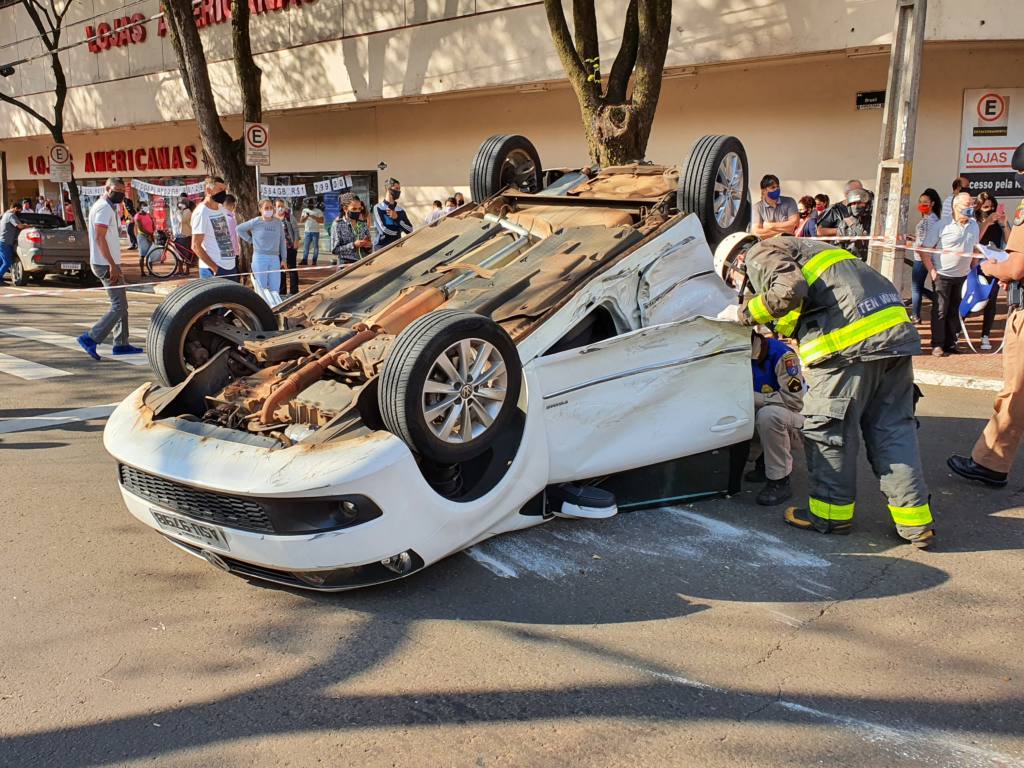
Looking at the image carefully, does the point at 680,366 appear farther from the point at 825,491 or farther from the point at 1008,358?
the point at 1008,358

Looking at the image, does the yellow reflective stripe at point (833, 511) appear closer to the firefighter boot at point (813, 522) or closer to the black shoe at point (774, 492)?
the firefighter boot at point (813, 522)

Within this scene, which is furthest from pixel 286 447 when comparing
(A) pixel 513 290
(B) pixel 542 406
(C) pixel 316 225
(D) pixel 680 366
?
(C) pixel 316 225

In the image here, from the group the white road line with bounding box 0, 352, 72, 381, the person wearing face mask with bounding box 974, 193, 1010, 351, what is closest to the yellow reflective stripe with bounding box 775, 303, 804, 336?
the person wearing face mask with bounding box 974, 193, 1010, 351

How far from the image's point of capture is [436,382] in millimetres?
3914

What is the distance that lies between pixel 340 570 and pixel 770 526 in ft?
7.50

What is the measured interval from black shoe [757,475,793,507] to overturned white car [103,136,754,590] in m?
0.21

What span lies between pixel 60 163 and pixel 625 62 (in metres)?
16.6

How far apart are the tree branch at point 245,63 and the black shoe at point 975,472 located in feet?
41.9

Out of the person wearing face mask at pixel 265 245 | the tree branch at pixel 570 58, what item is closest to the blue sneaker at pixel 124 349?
the person wearing face mask at pixel 265 245

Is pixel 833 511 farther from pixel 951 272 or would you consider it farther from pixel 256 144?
pixel 256 144

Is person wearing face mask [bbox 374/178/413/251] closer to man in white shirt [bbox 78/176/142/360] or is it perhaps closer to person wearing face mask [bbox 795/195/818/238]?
man in white shirt [bbox 78/176/142/360]

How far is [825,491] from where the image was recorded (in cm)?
461

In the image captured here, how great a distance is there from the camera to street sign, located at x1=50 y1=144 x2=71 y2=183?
22.1m

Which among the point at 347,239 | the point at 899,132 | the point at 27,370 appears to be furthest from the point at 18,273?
the point at 899,132
